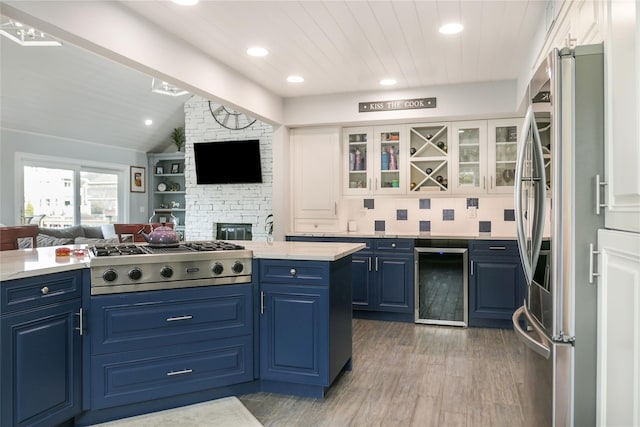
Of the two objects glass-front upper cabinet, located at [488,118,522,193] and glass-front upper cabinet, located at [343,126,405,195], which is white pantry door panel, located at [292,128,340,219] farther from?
glass-front upper cabinet, located at [488,118,522,193]

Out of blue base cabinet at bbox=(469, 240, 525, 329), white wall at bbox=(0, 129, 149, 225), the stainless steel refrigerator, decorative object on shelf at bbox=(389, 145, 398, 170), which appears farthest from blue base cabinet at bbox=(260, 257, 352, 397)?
white wall at bbox=(0, 129, 149, 225)

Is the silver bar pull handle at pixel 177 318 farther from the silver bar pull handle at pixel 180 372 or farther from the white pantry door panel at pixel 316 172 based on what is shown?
the white pantry door panel at pixel 316 172

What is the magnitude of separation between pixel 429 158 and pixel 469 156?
442 millimetres

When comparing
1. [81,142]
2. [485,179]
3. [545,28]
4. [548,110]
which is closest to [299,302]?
[548,110]

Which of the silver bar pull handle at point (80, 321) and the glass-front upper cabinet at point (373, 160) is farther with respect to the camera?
the glass-front upper cabinet at point (373, 160)

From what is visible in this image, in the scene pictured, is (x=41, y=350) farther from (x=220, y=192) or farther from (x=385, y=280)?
(x=220, y=192)

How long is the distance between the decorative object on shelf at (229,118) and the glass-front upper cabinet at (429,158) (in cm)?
328

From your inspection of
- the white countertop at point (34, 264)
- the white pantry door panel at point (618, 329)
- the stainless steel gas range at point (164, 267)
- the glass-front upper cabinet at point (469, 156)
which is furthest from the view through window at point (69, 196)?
the white pantry door panel at point (618, 329)

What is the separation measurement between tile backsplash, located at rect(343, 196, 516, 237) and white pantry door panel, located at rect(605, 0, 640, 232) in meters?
3.67

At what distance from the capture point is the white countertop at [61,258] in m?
2.09

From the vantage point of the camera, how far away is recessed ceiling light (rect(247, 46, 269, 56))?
11.9ft

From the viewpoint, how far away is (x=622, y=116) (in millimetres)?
1358

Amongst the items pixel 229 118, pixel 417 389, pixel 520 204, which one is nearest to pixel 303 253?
pixel 417 389

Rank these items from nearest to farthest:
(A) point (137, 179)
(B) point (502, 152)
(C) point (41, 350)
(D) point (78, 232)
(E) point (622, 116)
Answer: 1. (E) point (622, 116)
2. (C) point (41, 350)
3. (B) point (502, 152)
4. (D) point (78, 232)
5. (A) point (137, 179)
